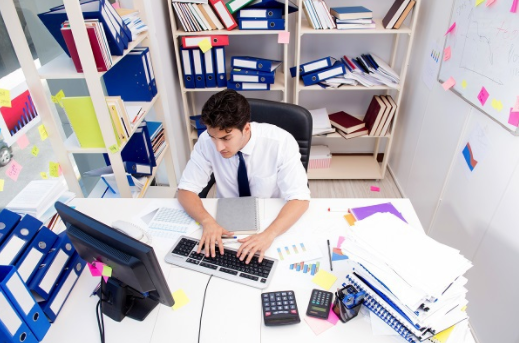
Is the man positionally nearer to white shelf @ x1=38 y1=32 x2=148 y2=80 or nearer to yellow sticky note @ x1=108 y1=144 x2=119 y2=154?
yellow sticky note @ x1=108 y1=144 x2=119 y2=154

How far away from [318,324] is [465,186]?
1335 mm

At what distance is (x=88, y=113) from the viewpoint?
5.62 ft

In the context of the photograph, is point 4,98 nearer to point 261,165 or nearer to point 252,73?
point 261,165

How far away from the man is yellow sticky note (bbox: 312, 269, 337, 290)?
0.22 metres

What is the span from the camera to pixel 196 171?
169 centimetres

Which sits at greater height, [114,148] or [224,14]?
[224,14]

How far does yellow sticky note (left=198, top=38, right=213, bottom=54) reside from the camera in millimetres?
2434

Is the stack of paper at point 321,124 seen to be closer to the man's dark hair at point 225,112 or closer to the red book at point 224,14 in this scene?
the red book at point 224,14

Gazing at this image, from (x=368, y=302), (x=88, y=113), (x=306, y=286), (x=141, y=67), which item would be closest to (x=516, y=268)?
(x=368, y=302)

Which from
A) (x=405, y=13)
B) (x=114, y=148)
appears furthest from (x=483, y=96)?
(x=114, y=148)

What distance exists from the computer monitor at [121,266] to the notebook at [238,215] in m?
0.43

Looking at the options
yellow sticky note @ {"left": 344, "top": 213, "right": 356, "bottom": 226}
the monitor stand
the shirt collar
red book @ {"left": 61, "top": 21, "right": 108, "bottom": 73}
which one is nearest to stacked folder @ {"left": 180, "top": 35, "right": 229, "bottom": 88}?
red book @ {"left": 61, "top": 21, "right": 108, "bottom": 73}

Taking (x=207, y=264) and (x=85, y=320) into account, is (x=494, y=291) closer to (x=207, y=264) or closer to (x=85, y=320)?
(x=207, y=264)

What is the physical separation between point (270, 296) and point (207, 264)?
0.28 metres
